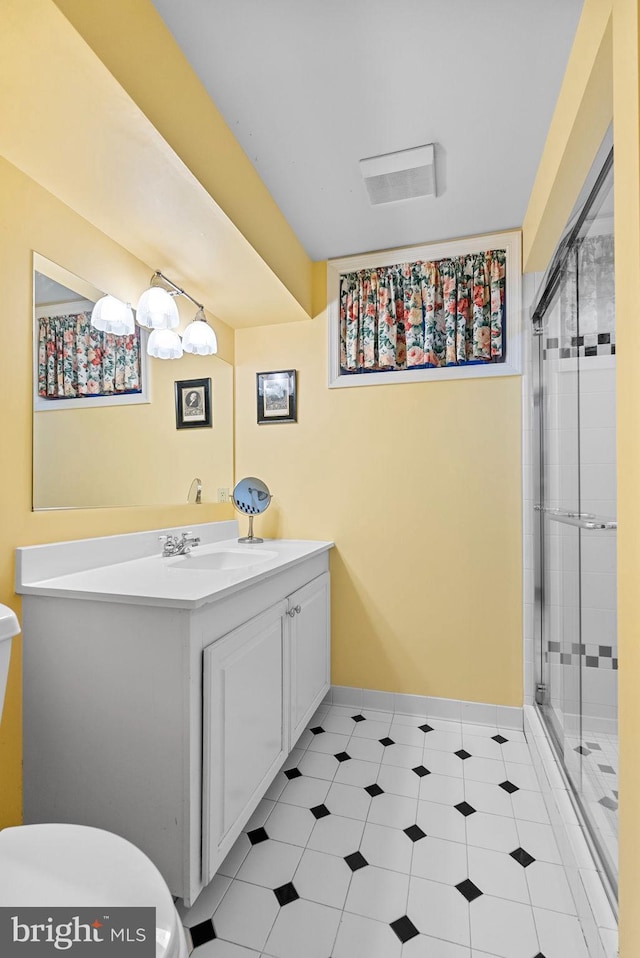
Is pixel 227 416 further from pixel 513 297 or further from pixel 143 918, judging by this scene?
pixel 143 918

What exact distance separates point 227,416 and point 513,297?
1.63 m

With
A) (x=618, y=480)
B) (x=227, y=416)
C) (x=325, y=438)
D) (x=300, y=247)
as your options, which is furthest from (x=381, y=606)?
(x=300, y=247)

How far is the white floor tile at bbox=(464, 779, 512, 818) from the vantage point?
162cm

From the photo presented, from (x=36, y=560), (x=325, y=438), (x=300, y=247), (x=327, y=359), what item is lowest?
(x=36, y=560)

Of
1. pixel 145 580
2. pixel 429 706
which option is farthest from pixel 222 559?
pixel 429 706

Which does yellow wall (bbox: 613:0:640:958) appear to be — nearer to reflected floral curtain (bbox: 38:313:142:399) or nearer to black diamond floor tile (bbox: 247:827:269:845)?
black diamond floor tile (bbox: 247:827:269:845)

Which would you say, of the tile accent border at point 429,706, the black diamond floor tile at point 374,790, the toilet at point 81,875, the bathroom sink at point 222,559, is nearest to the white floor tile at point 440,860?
the black diamond floor tile at point 374,790

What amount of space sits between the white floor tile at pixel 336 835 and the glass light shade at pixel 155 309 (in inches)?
77.4

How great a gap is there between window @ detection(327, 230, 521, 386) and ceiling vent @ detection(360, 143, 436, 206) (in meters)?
0.45

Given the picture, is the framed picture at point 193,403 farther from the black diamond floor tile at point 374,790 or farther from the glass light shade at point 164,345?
the black diamond floor tile at point 374,790

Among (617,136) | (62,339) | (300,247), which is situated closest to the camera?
(617,136)

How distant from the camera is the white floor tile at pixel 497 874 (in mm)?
1282

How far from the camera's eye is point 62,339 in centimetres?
150

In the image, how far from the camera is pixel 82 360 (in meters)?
1.58
